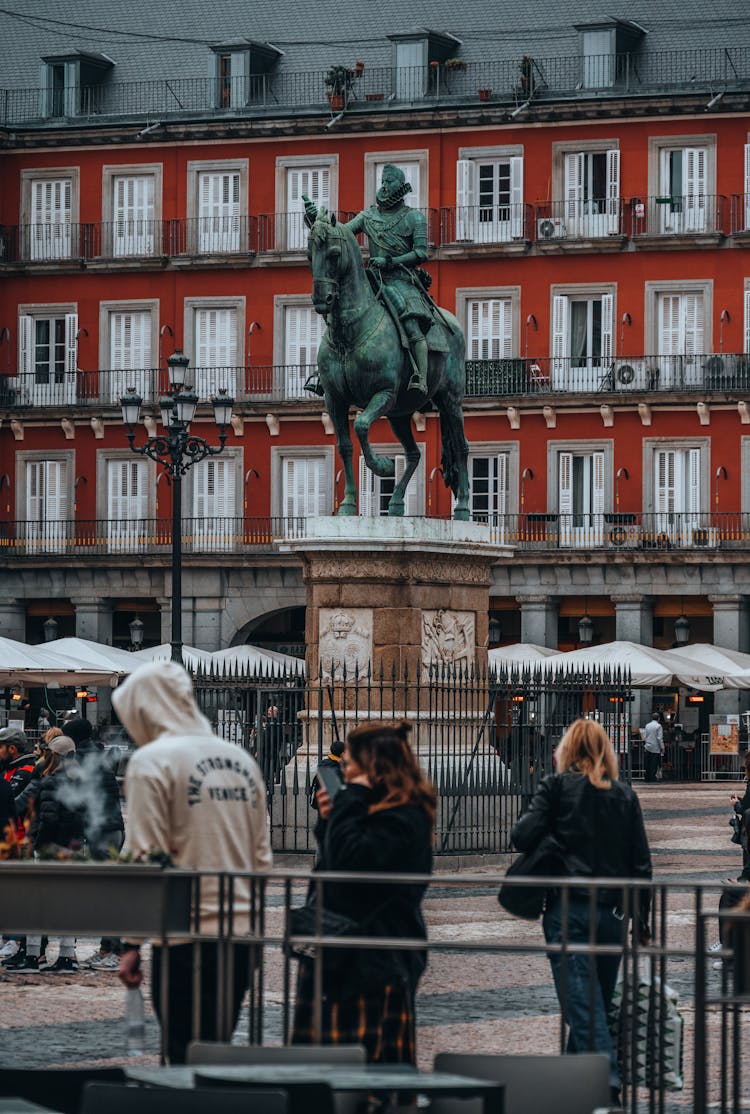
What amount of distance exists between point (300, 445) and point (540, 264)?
681cm

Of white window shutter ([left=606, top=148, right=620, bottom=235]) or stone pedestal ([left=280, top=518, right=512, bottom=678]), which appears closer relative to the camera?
stone pedestal ([left=280, top=518, right=512, bottom=678])

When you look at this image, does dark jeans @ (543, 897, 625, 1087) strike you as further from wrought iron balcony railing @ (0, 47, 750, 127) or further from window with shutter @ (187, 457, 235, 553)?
window with shutter @ (187, 457, 235, 553)

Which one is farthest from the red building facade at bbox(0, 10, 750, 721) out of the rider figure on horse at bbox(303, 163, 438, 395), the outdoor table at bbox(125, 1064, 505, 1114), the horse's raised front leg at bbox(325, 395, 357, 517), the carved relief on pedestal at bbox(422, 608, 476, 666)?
the outdoor table at bbox(125, 1064, 505, 1114)

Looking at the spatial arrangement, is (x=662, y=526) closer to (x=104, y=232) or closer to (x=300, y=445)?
(x=300, y=445)

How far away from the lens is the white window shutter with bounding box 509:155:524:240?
160 feet

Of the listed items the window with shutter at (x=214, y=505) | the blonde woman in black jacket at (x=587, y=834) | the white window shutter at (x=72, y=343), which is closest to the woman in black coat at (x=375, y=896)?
the blonde woman in black jacket at (x=587, y=834)

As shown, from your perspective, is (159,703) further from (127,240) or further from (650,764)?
(127,240)

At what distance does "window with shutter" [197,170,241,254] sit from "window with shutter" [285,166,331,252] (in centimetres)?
115

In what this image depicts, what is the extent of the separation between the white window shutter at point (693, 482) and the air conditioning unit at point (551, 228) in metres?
5.54

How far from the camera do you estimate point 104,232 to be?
51.5 metres

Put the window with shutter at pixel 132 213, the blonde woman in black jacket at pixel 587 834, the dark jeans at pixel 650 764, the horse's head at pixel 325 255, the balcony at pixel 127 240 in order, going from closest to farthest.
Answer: the blonde woman in black jacket at pixel 587 834 < the horse's head at pixel 325 255 < the dark jeans at pixel 650 764 < the balcony at pixel 127 240 < the window with shutter at pixel 132 213

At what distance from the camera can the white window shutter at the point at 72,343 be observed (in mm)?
51531

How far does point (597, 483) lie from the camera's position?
48.6 m

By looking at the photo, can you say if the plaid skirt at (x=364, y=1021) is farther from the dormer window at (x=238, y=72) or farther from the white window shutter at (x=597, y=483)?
the dormer window at (x=238, y=72)
